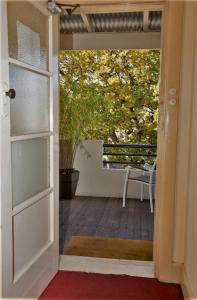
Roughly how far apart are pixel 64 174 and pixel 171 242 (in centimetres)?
247

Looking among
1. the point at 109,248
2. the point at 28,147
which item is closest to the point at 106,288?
the point at 109,248

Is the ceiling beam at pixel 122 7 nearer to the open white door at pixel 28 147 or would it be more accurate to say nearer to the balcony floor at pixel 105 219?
the open white door at pixel 28 147

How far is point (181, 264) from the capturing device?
1.91 metres

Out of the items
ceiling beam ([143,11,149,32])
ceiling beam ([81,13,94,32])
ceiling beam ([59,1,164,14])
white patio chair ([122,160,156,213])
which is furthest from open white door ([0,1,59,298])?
white patio chair ([122,160,156,213])

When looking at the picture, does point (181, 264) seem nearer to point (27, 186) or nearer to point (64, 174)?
point (27, 186)

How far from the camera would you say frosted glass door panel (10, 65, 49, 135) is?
149cm

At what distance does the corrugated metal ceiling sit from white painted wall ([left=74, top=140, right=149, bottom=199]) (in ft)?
5.63

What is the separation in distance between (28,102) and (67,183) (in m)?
2.63

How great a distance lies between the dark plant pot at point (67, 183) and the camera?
4.15 meters

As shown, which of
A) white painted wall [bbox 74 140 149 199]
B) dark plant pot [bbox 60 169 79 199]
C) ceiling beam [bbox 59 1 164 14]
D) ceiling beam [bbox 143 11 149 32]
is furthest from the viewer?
white painted wall [bbox 74 140 149 199]

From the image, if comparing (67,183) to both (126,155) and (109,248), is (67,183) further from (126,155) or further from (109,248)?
(109,248)

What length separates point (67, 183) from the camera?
13.7 ft

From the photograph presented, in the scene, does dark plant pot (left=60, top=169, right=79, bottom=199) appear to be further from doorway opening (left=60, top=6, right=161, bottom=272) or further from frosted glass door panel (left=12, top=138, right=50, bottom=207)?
frosted glass door panel (left=12, top=138, right=50, bottom=207)

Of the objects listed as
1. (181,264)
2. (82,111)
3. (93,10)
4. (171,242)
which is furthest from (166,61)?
(82,111)
